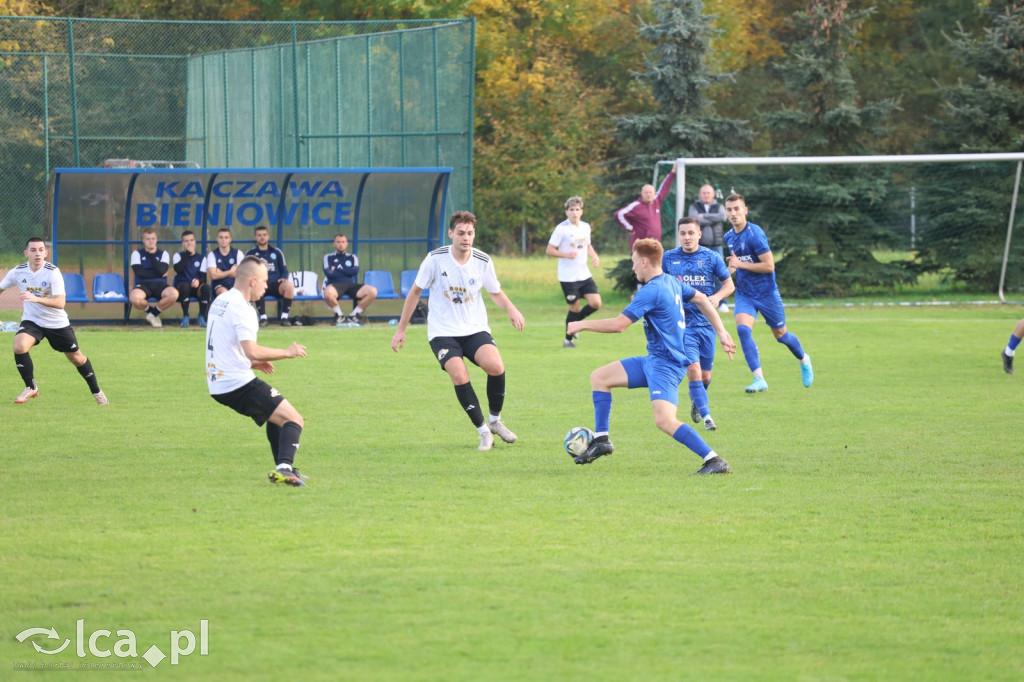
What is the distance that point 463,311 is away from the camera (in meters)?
9.05

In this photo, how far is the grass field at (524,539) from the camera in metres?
4.57

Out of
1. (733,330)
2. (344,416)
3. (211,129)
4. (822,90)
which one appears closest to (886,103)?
(822,90)

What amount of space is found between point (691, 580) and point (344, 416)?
5494mm

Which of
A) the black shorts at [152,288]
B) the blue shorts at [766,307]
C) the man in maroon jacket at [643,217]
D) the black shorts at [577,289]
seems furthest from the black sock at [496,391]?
the man in maroon jacket at [643,217]

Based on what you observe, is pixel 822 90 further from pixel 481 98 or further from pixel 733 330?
pixel 481 98

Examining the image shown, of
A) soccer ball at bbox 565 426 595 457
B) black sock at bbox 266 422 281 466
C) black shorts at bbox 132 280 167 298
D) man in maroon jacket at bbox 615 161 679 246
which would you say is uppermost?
man in maroon jacket at bbox 615 161 679 246

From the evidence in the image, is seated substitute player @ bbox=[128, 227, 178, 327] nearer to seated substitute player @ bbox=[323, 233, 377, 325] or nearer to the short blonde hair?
seated substitute player @ bbox=[323, 233, 377, 325]

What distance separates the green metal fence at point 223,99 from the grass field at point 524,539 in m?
9.93

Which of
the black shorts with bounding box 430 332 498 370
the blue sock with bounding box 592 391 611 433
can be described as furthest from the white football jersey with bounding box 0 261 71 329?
the blue sock with bounding box 592 391 611 433

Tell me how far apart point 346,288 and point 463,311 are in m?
9.54

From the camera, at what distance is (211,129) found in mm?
22641

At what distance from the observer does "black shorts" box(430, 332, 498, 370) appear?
29.3ft

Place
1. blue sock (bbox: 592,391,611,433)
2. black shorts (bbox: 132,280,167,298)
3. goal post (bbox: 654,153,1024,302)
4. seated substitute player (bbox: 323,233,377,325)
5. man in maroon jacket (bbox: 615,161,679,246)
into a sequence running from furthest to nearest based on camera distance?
goal post (bbox: 654,153,1024,302) → man in maroon jacket (bbox: 615,161,679,246) → seated substitute player (bbox: 323,233,377,325) → black shorts (bbox: 132,280,167,298) → blue sock (bbox: 592,391,611,433)

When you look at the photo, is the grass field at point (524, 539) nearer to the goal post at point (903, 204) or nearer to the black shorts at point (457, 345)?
the black shorts at point (457, 345)
